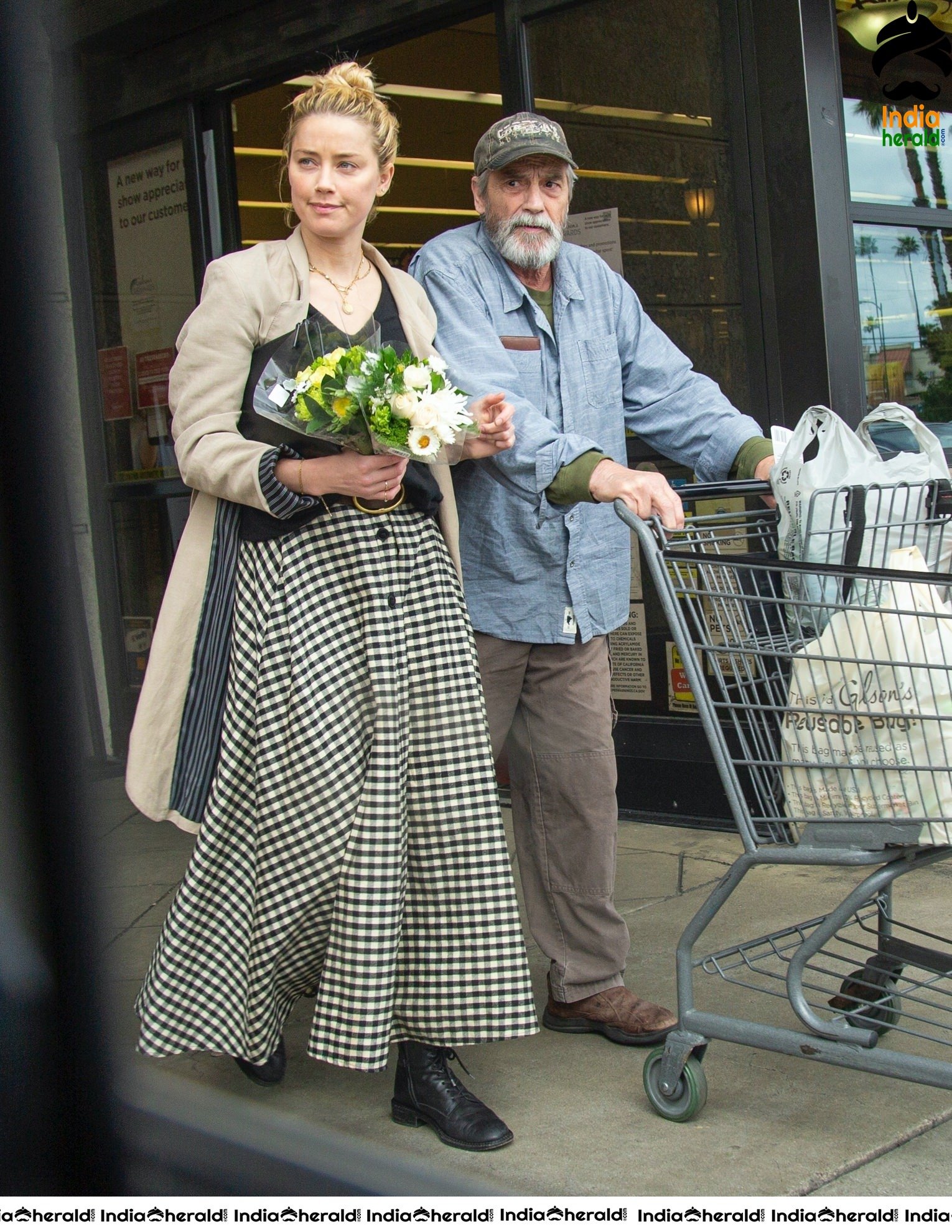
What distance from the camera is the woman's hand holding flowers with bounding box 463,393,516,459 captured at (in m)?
2.46

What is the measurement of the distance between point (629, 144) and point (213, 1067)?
3.28m

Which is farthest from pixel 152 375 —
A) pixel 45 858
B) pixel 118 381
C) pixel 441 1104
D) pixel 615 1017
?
pixel 45 858

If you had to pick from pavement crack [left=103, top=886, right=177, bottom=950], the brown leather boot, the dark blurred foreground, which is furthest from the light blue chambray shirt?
the dark blurred foreground

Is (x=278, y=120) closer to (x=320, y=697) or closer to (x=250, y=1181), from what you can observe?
(x=320, y=697)

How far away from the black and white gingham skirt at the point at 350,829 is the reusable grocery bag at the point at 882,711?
61 cm

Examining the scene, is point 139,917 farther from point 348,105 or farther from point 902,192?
point 902,192

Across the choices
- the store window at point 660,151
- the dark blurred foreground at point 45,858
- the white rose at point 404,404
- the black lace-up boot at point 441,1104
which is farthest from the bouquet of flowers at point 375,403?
the store window at point 660,151

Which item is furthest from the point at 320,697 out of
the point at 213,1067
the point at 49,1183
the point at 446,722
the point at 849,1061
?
the point at 49,1183

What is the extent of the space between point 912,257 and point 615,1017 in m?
2.75

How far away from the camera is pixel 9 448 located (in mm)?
619

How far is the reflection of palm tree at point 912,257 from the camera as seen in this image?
432 centimetres

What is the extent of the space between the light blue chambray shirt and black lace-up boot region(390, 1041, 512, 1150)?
0.89 metres

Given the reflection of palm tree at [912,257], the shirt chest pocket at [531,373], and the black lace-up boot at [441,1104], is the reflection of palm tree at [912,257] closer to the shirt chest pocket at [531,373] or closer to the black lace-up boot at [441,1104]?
the shirt chest pocket at [531,373]

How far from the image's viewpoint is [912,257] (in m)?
4.34
